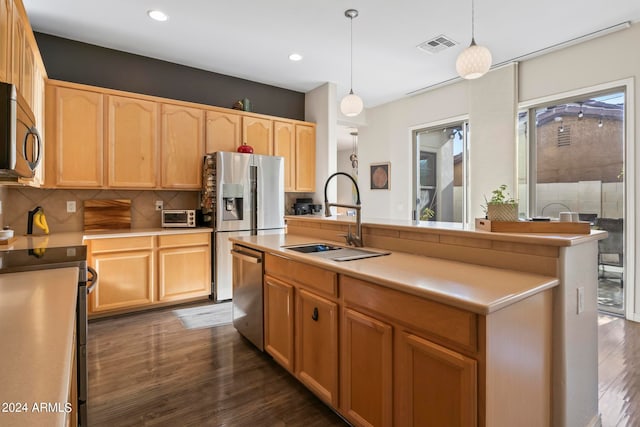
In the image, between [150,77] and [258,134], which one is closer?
[150,77]

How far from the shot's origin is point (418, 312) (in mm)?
1383

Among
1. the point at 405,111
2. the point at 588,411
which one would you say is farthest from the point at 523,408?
the point at 405,111

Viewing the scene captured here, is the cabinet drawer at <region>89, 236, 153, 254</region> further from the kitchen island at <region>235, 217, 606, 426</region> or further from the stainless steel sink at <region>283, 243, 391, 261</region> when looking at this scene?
the kitchen island at <region>235, 217, 606, 426</region>

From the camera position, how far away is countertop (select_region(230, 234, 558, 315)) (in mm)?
1218

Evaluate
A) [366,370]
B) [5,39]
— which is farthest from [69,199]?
[366,370]

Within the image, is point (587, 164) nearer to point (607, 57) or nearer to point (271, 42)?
point (607, 57)

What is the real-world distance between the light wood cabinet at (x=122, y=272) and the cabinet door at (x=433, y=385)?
312 cm

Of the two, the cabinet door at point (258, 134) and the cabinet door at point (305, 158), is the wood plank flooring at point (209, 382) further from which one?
the cabinet door at point (305, 158)

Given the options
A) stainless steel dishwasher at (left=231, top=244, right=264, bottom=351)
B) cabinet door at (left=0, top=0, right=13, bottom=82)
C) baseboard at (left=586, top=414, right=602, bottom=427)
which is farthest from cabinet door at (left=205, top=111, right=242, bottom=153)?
baseboard at (left=586, top=414, right=602, bottom=427)

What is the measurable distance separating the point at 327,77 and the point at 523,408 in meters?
4.49

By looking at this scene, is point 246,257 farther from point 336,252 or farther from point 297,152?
point 297,152

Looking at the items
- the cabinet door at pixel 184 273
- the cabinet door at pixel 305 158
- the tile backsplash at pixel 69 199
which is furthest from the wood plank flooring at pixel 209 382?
the cabinet door at pixel 305 158

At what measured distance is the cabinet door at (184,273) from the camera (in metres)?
3.83

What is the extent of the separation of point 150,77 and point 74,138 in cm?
121
